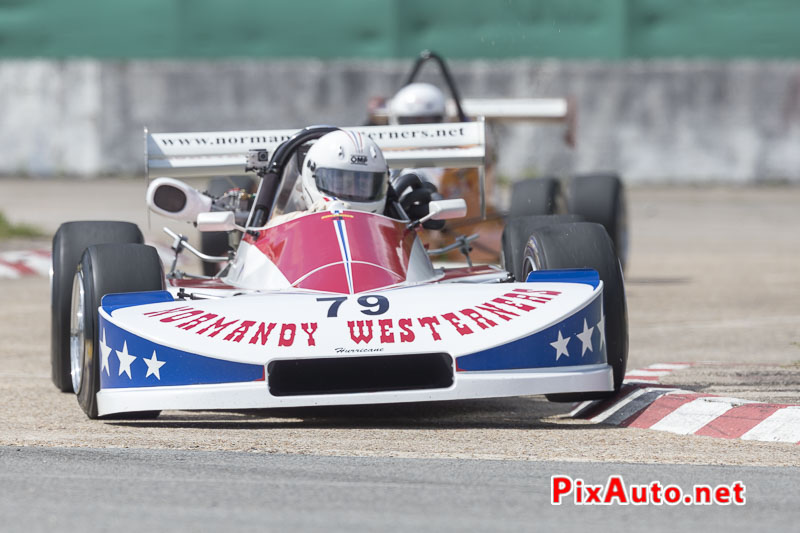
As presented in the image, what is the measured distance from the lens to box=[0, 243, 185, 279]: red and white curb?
14.2 meters

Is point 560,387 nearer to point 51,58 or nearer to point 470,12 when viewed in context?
point 470,12

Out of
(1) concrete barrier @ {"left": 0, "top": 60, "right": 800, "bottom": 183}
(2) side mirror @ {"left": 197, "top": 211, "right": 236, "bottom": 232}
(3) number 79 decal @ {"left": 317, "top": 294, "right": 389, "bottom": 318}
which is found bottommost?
(1) concrete barrier @ {"left": 0, "top": 60, "right": 800, "bottom": 183}

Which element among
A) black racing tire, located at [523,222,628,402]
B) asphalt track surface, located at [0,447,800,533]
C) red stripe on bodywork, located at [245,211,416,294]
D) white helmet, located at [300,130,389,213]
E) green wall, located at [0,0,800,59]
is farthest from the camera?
green wall, located at [0,0,800,59]

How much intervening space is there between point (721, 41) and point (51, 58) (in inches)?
390

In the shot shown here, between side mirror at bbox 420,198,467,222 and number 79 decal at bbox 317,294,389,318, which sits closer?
number 79 decal at bbox 317,294,389,318

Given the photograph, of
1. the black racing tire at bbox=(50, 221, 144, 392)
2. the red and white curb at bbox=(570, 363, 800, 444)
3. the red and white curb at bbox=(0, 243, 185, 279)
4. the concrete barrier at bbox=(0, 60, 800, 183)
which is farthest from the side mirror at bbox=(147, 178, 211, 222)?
the concrete barrier at bbox=(0, 60, 800, 183)

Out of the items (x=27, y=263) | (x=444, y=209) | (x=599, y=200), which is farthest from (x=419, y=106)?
(x=444, y=209)

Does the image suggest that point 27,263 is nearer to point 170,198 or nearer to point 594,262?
point 170,198

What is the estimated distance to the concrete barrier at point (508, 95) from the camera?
2353 cm

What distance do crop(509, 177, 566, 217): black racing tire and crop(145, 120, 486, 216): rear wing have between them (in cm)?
273

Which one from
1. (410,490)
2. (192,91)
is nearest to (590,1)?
(192,91)

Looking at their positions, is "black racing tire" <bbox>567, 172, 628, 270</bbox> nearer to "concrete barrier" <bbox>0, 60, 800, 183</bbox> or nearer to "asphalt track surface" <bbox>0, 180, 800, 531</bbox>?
"asphalt track surface" <bbox>0, 180, 800, 531</bbox>

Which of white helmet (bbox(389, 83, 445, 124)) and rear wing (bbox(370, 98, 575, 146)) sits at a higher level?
white helmet (bbox(389, 83, 445, 124))

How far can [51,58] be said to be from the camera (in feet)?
78.0
